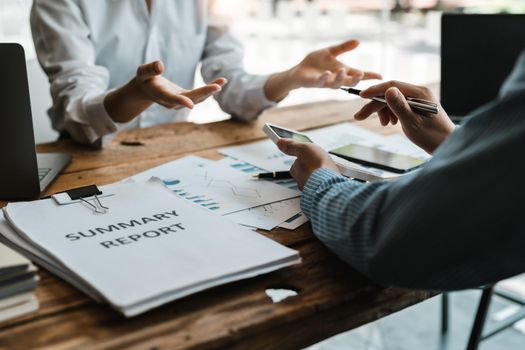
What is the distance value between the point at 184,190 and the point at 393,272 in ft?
1.48

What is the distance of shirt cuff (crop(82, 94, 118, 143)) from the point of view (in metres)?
1.21

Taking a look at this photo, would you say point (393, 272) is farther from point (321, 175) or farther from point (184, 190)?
point (184, 190)

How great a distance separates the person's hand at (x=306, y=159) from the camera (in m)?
0.86

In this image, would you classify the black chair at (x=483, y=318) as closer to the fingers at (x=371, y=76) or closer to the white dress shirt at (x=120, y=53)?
the fingers at (x=371, y=76)

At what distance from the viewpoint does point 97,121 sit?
1.21 m

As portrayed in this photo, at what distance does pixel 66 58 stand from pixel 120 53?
205 mm

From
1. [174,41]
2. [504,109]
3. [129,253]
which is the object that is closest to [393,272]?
[504,109]

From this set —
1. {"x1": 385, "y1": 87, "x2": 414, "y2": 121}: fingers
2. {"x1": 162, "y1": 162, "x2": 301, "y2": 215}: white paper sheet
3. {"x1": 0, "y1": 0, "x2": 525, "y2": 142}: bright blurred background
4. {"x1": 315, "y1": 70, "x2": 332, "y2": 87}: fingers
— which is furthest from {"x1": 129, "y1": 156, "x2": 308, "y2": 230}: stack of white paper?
{"x1": 0, "y1": 0, "x2": 525, "y2": 142}: bright blurred background

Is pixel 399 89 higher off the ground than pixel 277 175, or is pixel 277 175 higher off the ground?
pixel 399 89

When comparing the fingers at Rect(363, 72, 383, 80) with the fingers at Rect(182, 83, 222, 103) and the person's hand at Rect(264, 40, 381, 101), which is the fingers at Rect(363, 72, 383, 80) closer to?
the person's hand at Rect(264, 40, 381, 101)

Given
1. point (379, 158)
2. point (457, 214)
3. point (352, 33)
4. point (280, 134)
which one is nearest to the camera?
point (457, 214)

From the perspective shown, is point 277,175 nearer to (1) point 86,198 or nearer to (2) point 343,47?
(1) point 86,198

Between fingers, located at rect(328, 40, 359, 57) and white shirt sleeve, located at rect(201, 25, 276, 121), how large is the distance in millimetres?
199

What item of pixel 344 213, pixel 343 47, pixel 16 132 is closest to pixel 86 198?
pixel 16 132
